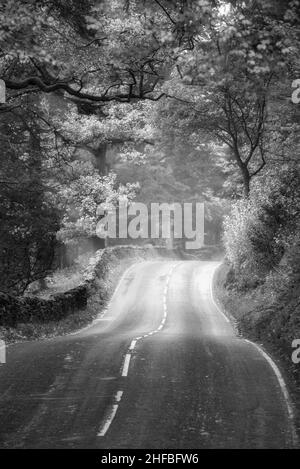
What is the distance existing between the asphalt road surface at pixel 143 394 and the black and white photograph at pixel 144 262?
2.5 inches

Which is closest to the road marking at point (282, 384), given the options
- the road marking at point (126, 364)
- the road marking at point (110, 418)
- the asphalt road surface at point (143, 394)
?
the asphalt road surface at point (143, 394)

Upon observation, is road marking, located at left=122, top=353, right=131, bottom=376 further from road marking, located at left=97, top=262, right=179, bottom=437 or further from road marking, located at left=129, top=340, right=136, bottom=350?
road marking, located at left=129, top=340, right=136, bottom=350

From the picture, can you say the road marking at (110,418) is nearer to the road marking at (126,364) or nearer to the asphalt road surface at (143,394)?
the asphalt road surface at (143,394)

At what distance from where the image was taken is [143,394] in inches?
568

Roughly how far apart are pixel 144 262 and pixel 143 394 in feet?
139

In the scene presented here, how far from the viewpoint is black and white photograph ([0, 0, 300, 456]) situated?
11992 millimetres

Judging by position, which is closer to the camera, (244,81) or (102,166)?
(244,81)

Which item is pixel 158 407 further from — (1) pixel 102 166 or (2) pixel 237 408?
(1) pixel 102 166

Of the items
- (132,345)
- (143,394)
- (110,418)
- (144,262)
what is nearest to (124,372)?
(143,394)

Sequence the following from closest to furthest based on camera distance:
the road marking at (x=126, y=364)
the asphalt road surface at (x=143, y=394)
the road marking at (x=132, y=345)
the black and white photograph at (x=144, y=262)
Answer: the asphalt road surface at (x=143, y=394)
the black and white photograph at (x=144, y=262)
the road marking at (x=126, y=364)
the road marking at (x=132, y=345)

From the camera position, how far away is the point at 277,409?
13500mm

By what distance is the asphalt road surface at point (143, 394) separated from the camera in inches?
448
